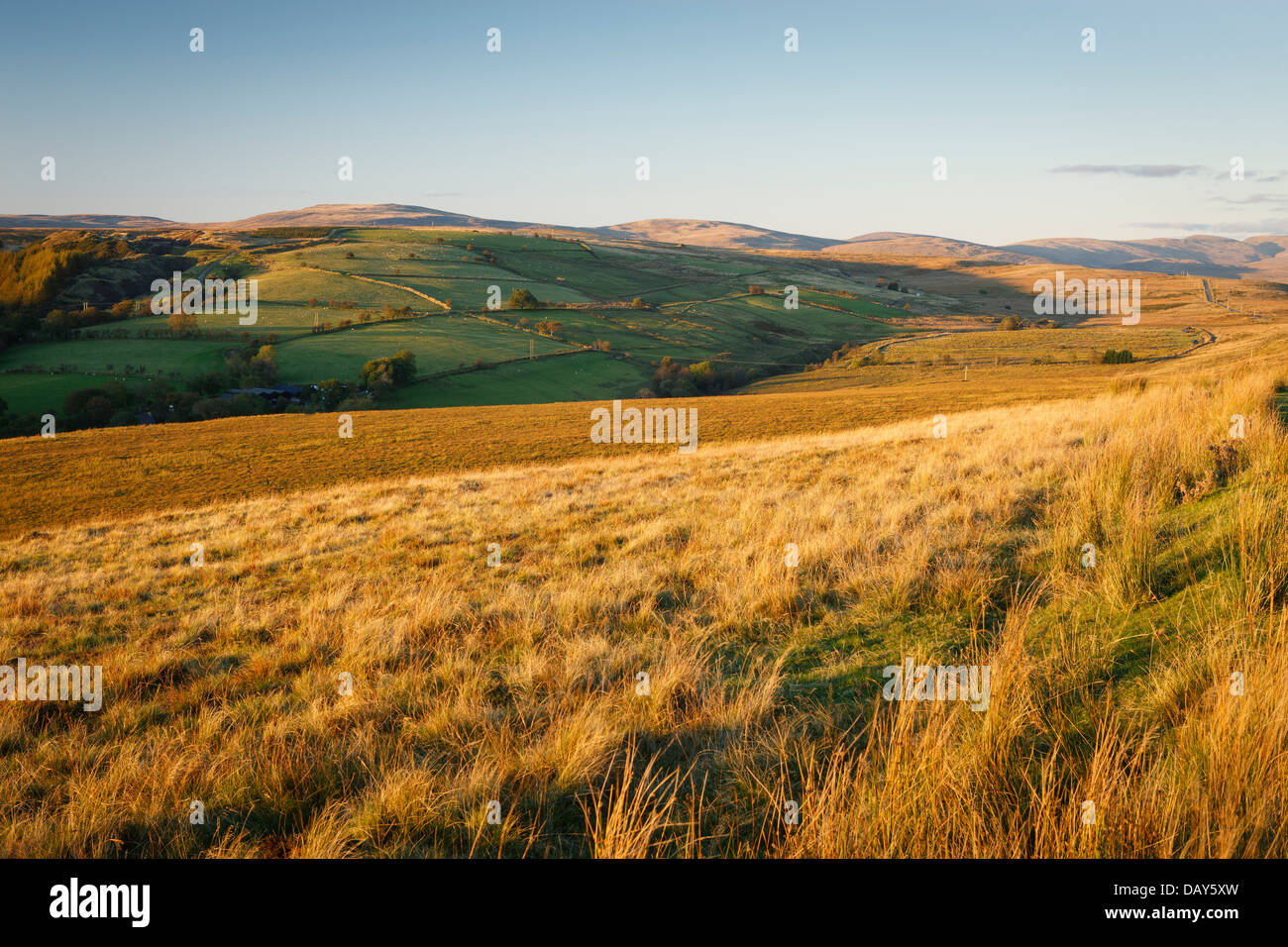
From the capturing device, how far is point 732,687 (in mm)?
4941

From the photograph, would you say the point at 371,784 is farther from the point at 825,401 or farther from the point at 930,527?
the point at 825,401

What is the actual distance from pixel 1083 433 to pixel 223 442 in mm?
41447

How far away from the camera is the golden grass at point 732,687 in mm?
3107

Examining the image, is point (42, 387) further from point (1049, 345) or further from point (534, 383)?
point (1049, 345)

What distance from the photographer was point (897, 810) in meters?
2.97

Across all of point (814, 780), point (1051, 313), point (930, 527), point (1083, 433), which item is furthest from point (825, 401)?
point (1051, 313)

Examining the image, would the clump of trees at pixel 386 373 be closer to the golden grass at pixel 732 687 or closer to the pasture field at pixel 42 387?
the pasture field at pixel 42 387

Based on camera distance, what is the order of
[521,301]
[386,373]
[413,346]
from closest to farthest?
[386,373] < [413,346] < [521,301]

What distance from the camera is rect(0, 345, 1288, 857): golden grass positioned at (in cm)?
311

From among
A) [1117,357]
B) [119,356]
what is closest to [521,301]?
[119,356]

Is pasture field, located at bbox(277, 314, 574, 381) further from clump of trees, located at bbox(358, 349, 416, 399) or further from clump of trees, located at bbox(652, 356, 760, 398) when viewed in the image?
clump of trees, located at bbox(652, 356, 760, 398)

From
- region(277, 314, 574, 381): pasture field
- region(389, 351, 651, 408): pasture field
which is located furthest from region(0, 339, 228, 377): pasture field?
region(389, 351, 651, 408): pasture field

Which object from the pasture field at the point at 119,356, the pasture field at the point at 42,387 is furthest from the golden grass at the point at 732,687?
the pasture field at the point at 119,356
